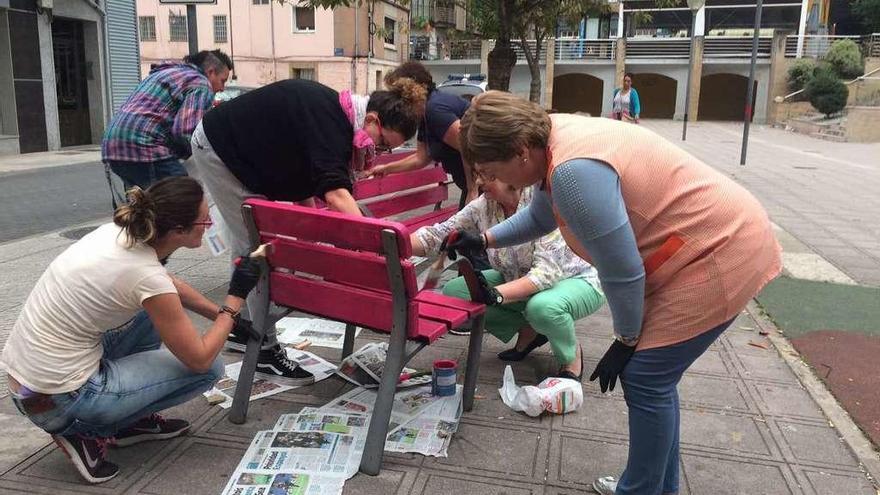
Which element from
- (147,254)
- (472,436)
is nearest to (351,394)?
(472,436)

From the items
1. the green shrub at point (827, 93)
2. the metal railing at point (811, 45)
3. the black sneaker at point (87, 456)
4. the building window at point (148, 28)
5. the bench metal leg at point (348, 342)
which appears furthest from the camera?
the building window at point (148, 28)

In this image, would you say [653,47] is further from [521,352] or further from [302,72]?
[521,352]

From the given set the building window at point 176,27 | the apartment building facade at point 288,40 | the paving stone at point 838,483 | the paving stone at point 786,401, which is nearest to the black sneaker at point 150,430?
the paving stone at point 838,483

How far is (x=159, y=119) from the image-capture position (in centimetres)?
407

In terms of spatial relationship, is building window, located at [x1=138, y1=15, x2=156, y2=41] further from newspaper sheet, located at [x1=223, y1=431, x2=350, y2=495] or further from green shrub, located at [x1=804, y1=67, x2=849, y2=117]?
newspaper sheet, located at [x1=223, y1=431, x2=350, y2=495]

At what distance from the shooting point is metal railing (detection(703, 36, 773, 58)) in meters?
34.7

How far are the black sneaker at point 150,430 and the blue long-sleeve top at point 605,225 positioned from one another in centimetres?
183

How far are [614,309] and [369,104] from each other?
4.97 feet

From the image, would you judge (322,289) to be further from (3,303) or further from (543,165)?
(3,303)

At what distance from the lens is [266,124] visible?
2994 mm

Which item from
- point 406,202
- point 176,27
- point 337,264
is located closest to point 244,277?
point 337,264

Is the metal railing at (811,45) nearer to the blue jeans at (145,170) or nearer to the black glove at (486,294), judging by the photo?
the blue jeans at (145,170)

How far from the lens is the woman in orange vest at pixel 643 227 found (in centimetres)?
191

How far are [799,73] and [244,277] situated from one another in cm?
3558
